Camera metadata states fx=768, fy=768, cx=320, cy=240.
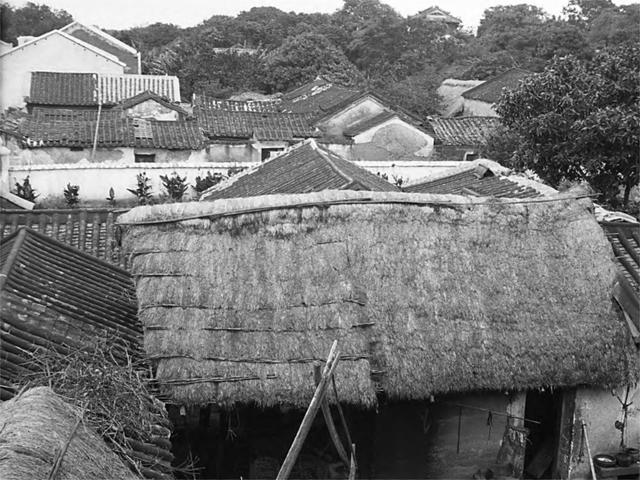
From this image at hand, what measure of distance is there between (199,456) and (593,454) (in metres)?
4.60

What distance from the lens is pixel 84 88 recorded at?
2841cm

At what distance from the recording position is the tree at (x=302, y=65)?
41.3m

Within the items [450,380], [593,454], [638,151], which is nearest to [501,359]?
[450,380]

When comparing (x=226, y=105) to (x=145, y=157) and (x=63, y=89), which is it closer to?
(x=63, y=89)

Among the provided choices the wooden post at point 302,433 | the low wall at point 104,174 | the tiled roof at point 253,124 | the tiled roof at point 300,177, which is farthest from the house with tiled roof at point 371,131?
the wooden post at point 302,433

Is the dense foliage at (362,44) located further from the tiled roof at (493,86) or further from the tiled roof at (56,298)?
the tiled roof at (56,298)

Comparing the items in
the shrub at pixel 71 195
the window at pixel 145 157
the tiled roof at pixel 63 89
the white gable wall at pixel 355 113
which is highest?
the tiled roof at pixel 63 89

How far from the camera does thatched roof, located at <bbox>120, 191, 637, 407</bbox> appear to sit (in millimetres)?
7891

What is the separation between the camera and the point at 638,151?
13.8 meters

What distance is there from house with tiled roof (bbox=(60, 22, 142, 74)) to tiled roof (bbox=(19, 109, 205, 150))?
14.5m

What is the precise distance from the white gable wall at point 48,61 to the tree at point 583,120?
2098cm

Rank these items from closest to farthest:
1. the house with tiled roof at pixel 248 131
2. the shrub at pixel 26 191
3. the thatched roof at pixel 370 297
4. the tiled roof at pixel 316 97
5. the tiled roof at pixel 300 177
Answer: the thatched roof at pixel 370 297 → the tiled roof at pixel 300 177 → the shrub at pixel 26 191 → the house with tiled roof at pixel 248 131 → the tiled roof at pixel 316 97

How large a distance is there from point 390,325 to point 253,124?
1670 centimetres

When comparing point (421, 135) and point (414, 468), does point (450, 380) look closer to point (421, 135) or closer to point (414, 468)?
point (414, 468)
